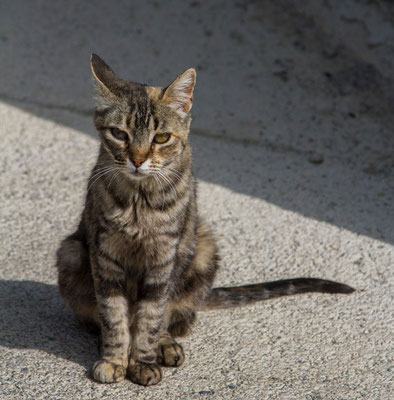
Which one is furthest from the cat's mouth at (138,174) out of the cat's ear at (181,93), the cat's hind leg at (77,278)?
the cat's hind leg at (77,278)

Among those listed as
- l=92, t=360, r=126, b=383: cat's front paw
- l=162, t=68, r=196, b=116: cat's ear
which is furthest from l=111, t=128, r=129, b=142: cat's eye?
l=92, t=360, r=126, b=383: cat's front paw

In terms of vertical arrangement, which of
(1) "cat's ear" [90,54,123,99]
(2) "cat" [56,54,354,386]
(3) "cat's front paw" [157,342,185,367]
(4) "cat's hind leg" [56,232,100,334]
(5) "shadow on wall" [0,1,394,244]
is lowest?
(5) "shadow on wall" [0,1,394,244]

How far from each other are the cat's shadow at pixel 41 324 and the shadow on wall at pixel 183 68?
1785 millimetres

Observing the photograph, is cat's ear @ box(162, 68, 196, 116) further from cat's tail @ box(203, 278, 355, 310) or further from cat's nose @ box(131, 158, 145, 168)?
cat's tail @ box(203, 278, 355, 310)

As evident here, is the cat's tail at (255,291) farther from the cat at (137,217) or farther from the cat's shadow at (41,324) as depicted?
the cat's shadow at (41,324)

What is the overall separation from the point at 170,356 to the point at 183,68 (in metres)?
3.80

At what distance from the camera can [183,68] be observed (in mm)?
6676

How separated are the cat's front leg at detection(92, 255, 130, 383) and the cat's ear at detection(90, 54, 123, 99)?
768 millimetres

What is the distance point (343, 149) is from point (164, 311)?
2.91 metres

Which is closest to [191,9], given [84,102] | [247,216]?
[84,102]

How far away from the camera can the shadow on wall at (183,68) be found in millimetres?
5160

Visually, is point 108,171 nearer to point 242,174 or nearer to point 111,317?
point 111,317

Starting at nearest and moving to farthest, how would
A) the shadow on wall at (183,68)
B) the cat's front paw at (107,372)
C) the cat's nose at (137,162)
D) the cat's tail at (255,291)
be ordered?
the cat's nose at (137,162) < the cat's front paw at (107,372) < the cat's tail at (255,291) < the shadow on wall at (183,68)

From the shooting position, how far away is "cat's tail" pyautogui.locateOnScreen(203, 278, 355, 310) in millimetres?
3859
